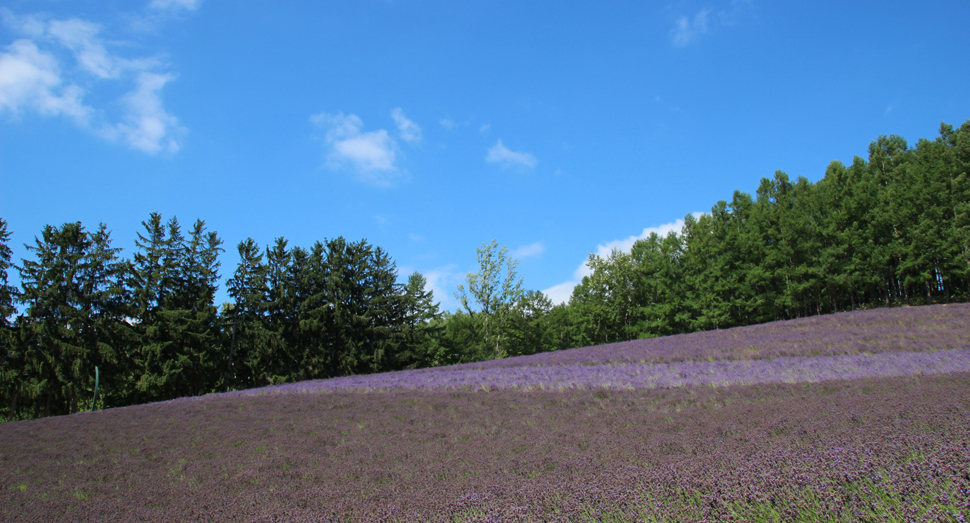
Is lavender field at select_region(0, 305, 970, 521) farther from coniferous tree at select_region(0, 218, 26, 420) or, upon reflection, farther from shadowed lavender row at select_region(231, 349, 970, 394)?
coniferous tree at select_region(0, 218, 26, 420)

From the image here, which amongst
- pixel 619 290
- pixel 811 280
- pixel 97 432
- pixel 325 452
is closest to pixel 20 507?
pixel 325 452

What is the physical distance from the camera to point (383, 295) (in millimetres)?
45156

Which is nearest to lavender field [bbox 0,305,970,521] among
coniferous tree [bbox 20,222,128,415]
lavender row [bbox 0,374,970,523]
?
lavender row [bbox 0,374,970,523]

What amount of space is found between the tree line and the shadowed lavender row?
65.0ft

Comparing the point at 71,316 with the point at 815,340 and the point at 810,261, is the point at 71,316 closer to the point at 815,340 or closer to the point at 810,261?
the point at 815,340

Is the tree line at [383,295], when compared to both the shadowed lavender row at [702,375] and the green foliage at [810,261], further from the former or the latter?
the shadowed lavender row at [702,375]

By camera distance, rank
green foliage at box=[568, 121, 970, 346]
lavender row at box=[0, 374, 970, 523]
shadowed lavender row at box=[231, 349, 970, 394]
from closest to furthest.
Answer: lavender row at box=[0, 374, 970, 523], shadowed lavender row at box=[231, 349, 970, 394], green foliage at box=[568, 121, 970, 346]

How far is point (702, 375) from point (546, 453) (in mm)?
9548

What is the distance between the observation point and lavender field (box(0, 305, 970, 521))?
4527 millimetres

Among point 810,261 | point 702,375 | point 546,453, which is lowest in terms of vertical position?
point 702,375

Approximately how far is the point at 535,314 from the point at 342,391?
3938 centimetres

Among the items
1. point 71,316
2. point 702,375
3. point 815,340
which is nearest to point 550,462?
point 702,375

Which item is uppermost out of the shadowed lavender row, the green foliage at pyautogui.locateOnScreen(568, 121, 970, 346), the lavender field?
the green foliage at pyautogui.locateOnScreen(568, 121, 970, 346)

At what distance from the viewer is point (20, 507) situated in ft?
20.8
